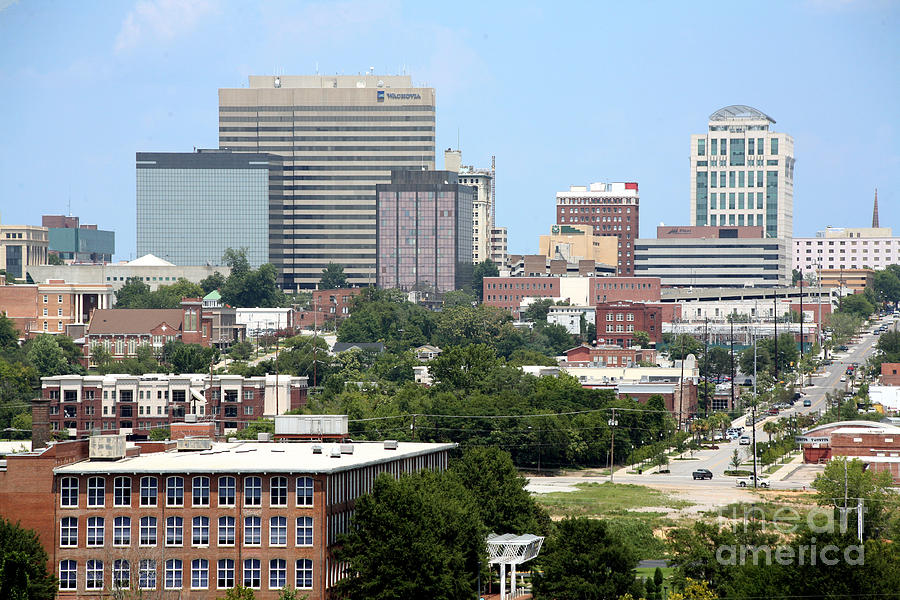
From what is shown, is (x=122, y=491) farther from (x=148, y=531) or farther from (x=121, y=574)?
(x=121, y=574)

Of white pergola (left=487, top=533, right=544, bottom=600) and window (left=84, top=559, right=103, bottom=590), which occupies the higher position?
white pergola (left=487, top=533, right=544, bottom=600)

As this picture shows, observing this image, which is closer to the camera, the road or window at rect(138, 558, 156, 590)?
window at rect(138, 558, 156, 590)

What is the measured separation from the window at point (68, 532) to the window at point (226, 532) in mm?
7810

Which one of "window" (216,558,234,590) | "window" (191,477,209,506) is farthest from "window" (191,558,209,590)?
"window" (191,477,209,506)

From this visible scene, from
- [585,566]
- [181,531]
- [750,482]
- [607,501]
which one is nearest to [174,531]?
[181,531]

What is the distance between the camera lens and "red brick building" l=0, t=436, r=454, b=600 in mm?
81562

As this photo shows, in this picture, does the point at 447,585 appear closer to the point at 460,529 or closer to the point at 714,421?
the point at 460,529

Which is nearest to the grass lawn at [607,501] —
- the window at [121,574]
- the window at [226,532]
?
the window at [226,532]

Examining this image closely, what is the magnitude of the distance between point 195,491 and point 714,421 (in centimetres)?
11496

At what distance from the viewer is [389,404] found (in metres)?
168

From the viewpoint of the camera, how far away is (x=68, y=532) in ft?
273

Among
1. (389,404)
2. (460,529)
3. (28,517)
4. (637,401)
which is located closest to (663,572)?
(460,529)

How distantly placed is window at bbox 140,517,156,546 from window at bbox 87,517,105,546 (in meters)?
2.23

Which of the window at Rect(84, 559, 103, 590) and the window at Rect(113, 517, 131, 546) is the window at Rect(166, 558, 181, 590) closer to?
the window at Rect(113, 517, 131, 546)
